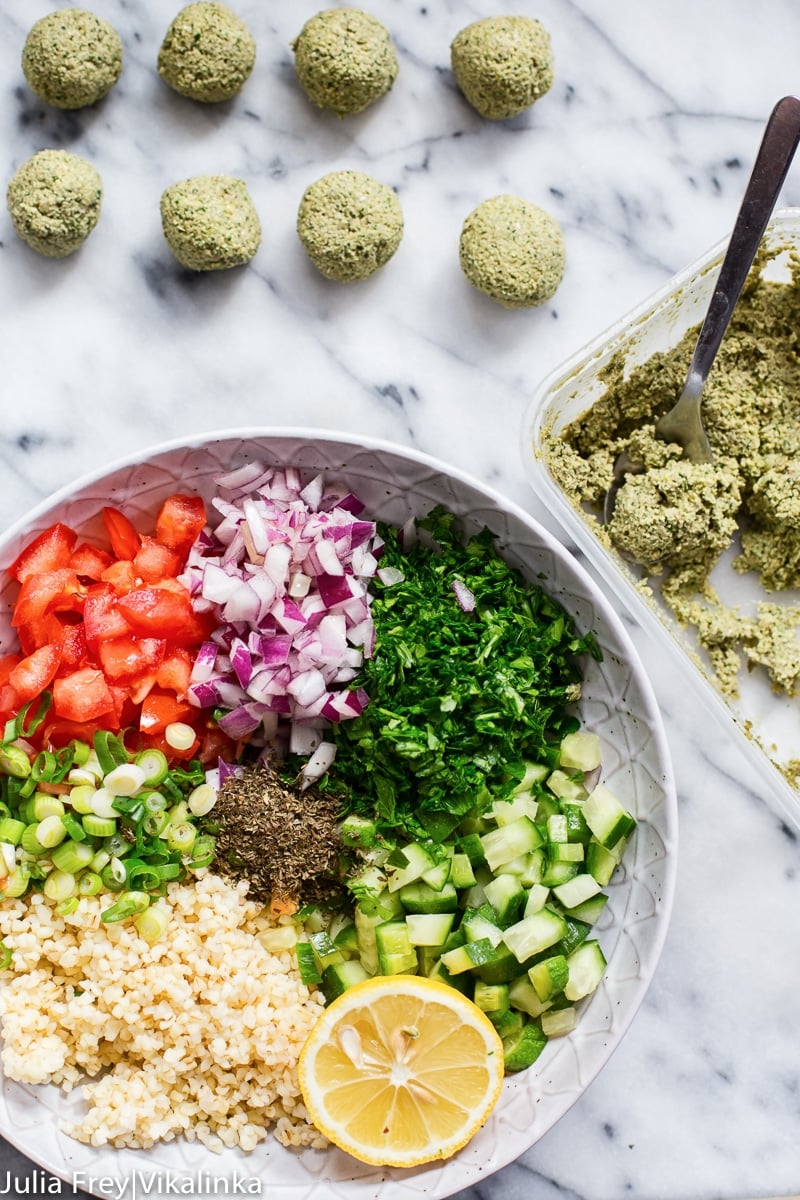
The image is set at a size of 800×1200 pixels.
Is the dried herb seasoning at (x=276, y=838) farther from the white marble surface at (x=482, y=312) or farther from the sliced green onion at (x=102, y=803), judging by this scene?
the white marble surface at (x=482, y=312)

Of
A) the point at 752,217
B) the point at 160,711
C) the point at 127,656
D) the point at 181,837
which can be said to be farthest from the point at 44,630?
A: the point at 752,217

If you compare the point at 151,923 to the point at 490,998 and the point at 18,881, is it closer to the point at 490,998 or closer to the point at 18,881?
the point at 18,881

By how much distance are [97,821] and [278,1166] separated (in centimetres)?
80

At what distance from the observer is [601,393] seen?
229 cm

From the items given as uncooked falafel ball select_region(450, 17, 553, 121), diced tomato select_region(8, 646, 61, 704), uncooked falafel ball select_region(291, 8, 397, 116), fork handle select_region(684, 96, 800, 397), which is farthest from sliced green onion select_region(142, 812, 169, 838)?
uncooked falafel ball select_region(450, 17, 553, 121)

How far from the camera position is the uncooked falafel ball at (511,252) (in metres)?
2.18

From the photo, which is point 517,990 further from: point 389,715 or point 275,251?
point 275,251

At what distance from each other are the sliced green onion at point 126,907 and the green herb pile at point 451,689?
1.49 feet

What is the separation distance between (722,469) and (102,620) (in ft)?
4.55

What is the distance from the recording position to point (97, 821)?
1997 millimetres

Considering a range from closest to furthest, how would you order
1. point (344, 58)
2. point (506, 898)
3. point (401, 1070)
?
point (401, 1070), point (506, 898), point (344, 58)

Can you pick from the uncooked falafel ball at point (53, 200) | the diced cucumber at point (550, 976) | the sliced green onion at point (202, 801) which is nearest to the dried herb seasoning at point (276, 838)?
the sliced green onion at point (202, 801)

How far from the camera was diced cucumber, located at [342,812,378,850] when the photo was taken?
2045mm

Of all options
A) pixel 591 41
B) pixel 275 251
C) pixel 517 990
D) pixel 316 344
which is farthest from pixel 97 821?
pixel 591 41
